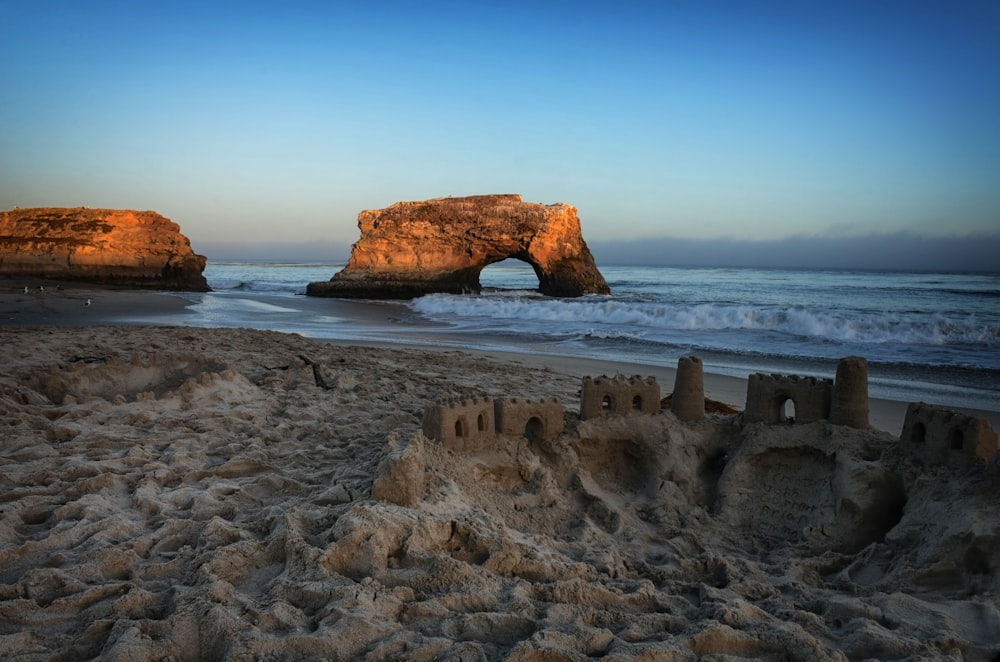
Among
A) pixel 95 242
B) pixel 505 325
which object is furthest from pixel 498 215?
pixel 95 242

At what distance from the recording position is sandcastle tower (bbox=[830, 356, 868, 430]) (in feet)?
14.7

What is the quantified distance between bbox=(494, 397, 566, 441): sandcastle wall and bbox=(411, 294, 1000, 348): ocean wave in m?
11.7

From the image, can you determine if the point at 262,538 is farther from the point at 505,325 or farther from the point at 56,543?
the point at 505,325

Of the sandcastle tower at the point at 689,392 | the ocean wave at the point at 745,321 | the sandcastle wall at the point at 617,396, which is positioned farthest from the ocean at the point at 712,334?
the sandcastle wall at the point at 617,396

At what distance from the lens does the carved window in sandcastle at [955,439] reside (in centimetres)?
383

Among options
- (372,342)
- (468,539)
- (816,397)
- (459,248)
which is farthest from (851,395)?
(459,248)

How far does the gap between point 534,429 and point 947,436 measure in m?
2.66

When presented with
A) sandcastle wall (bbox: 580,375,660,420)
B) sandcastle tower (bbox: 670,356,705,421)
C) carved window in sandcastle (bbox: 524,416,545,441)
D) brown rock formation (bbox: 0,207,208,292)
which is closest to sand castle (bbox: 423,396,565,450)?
carved window in sandcastle (bbox: 524,416,545,441)

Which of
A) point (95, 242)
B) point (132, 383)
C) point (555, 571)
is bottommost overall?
point (555, 571)

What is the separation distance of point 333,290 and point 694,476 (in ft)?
97.8

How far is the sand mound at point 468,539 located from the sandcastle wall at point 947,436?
0.12 m

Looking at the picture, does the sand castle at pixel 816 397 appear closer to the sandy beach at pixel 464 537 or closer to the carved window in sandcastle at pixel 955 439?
the sandy beach at pixel 464 537

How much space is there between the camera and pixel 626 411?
5102 millimetres

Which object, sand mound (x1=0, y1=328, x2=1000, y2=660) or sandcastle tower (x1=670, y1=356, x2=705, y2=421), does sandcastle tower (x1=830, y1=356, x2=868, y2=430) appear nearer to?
sand mound (x1=0, y1=328, x2=1000, y2=660)
